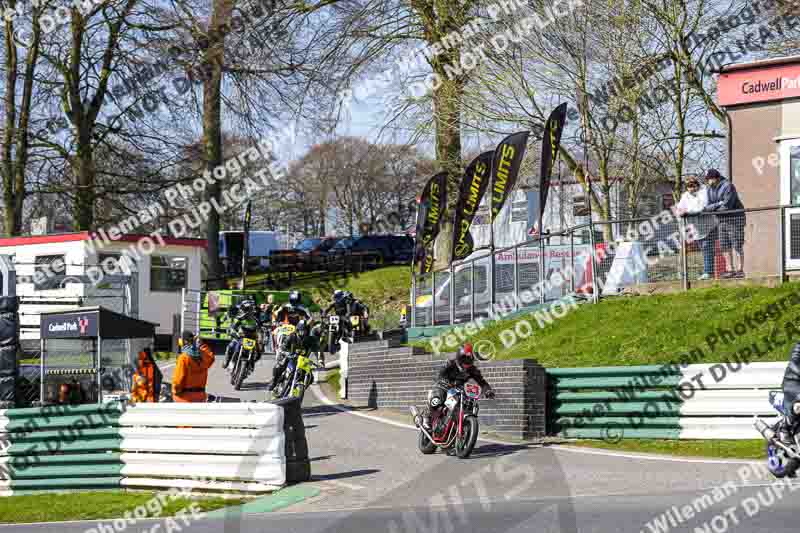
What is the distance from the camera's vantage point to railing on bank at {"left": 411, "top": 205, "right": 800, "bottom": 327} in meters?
17.5

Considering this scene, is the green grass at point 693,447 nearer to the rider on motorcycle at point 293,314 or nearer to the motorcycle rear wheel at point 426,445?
the motorcycle rear wheel at point 426,445

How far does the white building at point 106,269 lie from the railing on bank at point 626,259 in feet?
45.2

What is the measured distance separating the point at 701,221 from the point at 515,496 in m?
8.17

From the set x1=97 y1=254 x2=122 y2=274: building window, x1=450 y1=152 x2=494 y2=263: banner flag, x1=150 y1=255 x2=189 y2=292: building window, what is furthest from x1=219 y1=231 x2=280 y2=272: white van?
x1=450 y1=152 x2=494 y2=263: banner flag

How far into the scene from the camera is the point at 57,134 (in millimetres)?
39094

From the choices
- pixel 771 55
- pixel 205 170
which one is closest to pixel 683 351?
pixel 771 55

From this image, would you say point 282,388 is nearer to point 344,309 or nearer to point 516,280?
point 516,280

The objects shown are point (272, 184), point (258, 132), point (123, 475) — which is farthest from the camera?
point (272, 184)

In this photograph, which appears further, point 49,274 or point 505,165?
point 49,274

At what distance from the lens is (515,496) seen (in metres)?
11.2

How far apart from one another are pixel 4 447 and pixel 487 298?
31.9 ft

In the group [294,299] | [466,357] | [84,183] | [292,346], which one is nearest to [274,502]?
[466,357]

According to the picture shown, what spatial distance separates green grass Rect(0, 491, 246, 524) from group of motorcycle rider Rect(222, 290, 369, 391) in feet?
20.7

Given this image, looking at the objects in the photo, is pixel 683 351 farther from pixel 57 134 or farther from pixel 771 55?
A: pixel 57 134
